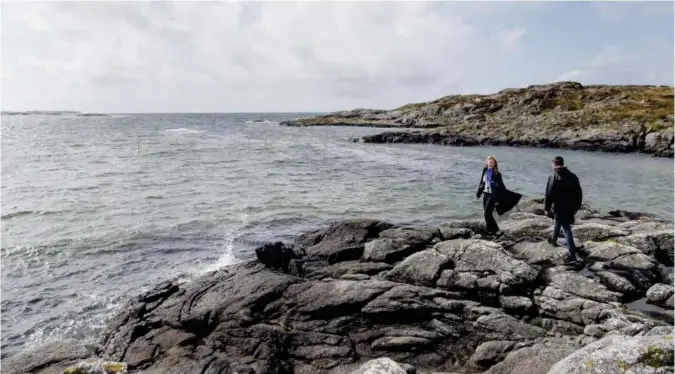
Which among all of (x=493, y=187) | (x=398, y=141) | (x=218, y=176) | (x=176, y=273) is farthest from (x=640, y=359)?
(x=398, y=141)

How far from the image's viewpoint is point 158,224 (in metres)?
26.7

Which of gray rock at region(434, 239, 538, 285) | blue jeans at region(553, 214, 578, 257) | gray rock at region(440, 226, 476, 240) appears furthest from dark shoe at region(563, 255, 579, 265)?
gray rock at region(440, 226, 476, 240)

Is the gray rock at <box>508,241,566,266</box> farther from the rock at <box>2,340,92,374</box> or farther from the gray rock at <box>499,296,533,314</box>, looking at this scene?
the rock at <box>2,340,92,374</box>

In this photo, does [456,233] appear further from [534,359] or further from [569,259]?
[534,359]

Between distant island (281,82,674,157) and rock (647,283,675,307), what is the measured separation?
6023 centimetres

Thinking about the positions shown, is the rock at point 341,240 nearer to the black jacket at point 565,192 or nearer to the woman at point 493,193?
the woman at point 493,193

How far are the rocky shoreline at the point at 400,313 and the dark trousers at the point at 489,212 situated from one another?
6.22 ft

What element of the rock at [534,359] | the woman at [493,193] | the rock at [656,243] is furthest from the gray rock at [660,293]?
the woman at [493,193]

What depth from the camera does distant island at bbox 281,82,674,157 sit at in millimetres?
70188

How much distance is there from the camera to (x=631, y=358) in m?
7.26

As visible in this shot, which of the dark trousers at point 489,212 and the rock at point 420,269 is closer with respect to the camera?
the rock at point 420,269

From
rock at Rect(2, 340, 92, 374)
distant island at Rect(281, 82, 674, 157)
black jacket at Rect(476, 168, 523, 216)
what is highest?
distant island at Rect(281, 82, 674, 157)

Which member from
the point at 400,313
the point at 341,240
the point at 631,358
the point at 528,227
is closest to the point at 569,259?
the point at 528,227

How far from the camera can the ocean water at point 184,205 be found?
18219 mm
